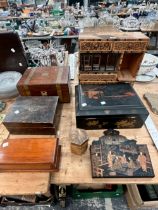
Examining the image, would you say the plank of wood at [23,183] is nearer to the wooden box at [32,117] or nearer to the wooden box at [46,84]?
the wooden box at [32,117]

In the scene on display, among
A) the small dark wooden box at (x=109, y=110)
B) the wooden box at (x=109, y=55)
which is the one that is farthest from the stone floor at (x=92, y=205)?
the wooden box at (x=109, y=55)

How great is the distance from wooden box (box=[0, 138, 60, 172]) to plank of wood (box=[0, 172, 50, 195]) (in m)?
0.02

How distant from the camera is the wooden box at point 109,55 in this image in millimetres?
748

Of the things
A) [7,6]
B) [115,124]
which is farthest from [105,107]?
[7,6]

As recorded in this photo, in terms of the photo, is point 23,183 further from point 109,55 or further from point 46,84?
point 109,55

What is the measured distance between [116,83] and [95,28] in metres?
0.37

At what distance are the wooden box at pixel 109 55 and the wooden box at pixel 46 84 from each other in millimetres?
131

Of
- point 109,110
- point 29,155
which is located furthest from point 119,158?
point 29,155

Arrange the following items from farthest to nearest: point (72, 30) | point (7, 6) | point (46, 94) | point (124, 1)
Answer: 1. point (124, 1)
2. point (7, 6)
3. point (72, 30)
4. point (46, 94)

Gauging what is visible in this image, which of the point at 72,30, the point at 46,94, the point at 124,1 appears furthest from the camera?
the point at 124,1

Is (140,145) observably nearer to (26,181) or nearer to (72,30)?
(26,181)

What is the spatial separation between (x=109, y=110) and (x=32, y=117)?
33 cm

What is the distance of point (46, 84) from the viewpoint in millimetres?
765

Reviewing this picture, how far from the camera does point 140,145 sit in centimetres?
64
